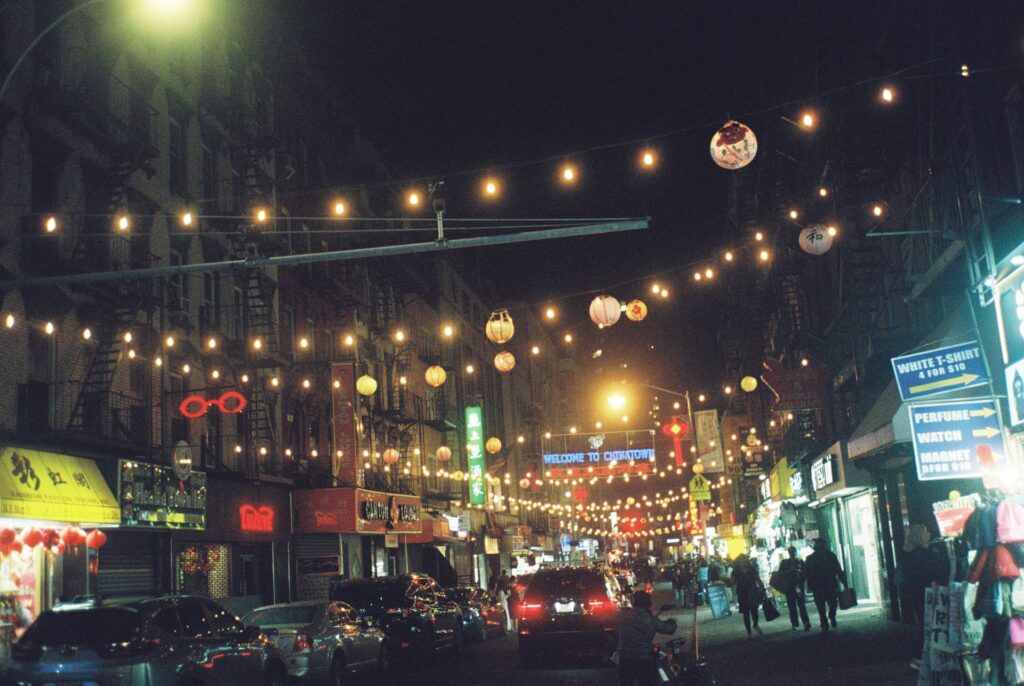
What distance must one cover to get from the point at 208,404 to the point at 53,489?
16.2 feet

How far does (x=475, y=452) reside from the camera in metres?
54.6

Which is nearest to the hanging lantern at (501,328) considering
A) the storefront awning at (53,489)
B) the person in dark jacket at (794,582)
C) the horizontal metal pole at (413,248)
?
the person in dark jacket at (794,582)

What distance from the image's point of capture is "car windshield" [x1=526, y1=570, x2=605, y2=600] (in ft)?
65.2

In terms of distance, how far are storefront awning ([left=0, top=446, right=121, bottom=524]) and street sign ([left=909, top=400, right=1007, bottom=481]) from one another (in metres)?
15.1

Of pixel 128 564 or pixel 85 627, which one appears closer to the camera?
pixel 85 627

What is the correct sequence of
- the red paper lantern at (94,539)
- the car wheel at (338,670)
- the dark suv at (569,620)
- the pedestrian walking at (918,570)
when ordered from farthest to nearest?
the red paper lantern at (94,539)
the dark suv at (569,620)
the pedestrian walking at (918,570)
the car wheel at (338,670)

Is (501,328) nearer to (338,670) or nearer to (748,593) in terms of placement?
(748,593)

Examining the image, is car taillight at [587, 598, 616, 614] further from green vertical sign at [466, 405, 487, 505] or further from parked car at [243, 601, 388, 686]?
green vertical sign at [466, 405, 487, 505]

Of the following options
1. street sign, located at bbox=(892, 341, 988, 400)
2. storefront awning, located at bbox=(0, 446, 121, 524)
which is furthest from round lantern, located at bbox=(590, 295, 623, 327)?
storefront awning, located at bbox=(0, 446, 121, 524)

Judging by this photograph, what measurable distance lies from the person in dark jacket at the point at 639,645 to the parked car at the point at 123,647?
17.4ft

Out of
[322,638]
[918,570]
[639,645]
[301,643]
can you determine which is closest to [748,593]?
[918,570]

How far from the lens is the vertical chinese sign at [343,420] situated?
35.2 meters

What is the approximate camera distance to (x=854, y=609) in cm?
2916

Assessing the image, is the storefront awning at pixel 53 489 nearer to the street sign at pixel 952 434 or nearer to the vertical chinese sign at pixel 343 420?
the vertical chinese sign at pixel 343 420
